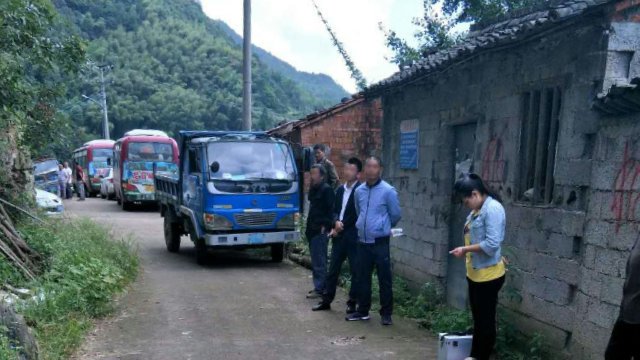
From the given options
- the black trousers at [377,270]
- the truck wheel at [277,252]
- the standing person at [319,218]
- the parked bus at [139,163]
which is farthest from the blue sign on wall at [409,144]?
the parked bus at [139,163]

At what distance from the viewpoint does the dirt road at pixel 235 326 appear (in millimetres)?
5410

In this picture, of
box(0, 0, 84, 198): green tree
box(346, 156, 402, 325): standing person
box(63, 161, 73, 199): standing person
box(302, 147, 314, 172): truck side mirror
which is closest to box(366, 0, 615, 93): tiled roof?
box(346, 156, 402, 325): standing person

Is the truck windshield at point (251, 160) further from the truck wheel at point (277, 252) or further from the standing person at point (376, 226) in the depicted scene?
the standing person at point (376, 226)

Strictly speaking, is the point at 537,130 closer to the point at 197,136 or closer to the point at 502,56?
the point at 502,56

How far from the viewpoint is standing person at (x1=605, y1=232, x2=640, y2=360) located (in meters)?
3.30

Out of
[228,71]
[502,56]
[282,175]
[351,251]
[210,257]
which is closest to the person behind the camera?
[502,56]

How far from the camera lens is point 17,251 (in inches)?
294

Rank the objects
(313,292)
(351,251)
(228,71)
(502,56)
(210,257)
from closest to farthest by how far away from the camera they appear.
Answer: (502,56) → (351,251) → (313,292) → (210,257) → (228,71)

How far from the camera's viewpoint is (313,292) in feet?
25.7

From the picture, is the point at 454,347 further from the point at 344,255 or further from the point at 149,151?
the point at 149,151

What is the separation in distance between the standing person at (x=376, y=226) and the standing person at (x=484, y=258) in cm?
159

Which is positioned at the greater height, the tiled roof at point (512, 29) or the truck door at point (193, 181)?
the tiled roof at point (512, 29)

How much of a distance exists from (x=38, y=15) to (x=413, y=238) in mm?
6295

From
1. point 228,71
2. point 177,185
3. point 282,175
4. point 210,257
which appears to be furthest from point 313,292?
point 228,71
